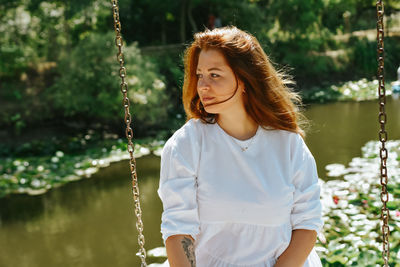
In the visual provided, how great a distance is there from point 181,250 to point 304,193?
0.47 m

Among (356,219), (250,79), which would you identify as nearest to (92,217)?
(356,219)

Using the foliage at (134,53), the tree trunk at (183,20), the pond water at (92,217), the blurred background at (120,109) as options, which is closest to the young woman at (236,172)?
the blurred background at (120,109)

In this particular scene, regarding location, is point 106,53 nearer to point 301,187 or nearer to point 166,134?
point 166,134

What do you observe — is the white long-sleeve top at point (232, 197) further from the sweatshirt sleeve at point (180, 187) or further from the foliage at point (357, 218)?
the foliage at point (357, 218)

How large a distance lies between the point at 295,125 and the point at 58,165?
530 centimetres

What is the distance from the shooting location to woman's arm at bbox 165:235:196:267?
1.47 meters

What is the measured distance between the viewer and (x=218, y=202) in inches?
59.3

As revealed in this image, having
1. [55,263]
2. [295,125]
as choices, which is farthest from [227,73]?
[55,263]

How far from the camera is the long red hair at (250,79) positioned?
62.3 inches

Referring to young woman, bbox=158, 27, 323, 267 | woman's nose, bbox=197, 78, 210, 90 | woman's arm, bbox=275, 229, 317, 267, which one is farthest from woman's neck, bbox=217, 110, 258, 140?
woman's arm, bbox=275, 229, 317, 267

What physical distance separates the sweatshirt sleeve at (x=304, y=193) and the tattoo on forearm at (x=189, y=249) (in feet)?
1.21

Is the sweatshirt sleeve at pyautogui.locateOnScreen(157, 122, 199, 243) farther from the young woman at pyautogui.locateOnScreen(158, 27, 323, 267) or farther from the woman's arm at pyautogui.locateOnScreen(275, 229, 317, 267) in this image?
the woman's arm at pyautogui.locateOnScreen(275, 229, 317, 267)

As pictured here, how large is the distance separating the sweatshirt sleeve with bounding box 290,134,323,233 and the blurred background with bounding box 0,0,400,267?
2.19 ft

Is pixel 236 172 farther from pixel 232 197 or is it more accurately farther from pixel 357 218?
pixel 357 218
